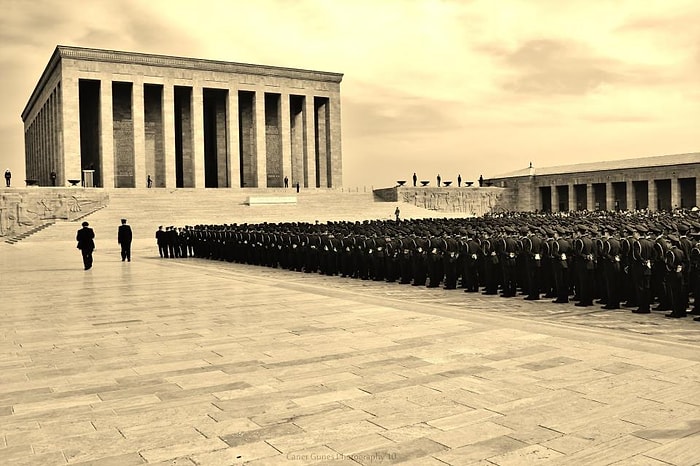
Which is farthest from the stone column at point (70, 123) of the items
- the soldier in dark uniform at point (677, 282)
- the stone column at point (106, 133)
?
the soldier in dark uniform at point (677, 282)

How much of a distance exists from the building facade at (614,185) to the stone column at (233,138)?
22.9 m

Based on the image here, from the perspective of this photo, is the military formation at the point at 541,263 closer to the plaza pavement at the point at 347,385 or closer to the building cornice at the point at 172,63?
the plaza pavement at the point at 347,385

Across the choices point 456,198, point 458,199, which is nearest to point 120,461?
point 456,198

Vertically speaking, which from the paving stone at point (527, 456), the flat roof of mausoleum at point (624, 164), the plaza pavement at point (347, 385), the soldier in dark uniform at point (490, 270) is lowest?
the paving stone at point (527, 456)

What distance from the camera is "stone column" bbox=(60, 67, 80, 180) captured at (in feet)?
150

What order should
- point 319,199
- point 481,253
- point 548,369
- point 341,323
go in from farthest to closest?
point 319,199 < point 481,253 < point 341,323 < point 548,369

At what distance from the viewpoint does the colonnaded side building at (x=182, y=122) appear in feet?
156

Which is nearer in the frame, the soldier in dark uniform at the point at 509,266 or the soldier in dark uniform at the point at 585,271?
the soldier in dark uniform at the point at 585,271

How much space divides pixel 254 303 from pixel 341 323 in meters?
2.63

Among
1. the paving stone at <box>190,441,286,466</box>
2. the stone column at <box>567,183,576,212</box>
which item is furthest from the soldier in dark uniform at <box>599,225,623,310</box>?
the stone column at <box>567,183,576,212</box>

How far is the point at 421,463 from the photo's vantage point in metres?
3.90

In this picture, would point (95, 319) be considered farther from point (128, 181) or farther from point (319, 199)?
point (128, 181)

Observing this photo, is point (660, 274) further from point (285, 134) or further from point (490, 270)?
point (285, 134)

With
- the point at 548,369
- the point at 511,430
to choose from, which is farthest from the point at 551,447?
the point at 548,369
